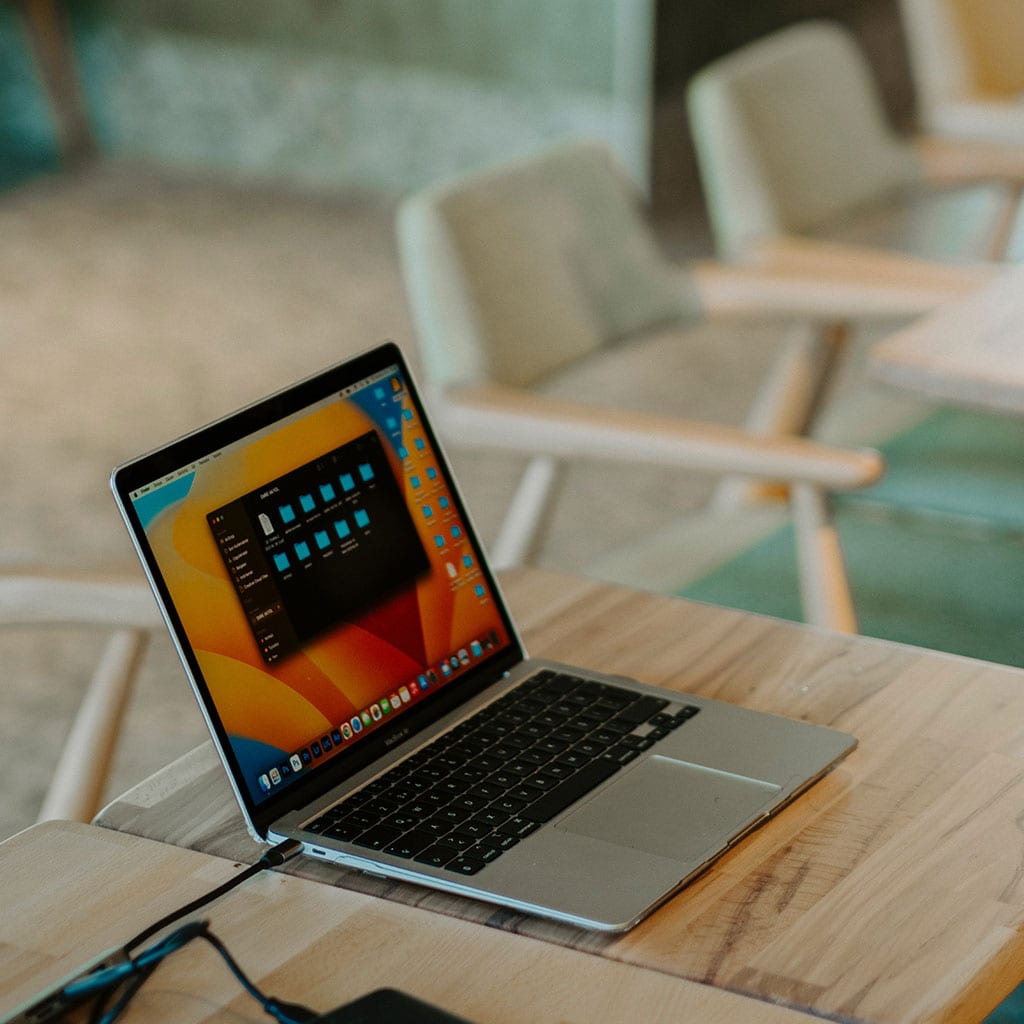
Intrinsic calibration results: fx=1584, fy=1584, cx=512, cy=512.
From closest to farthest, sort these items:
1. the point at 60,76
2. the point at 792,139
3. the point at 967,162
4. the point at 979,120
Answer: the point at 792,139 < the point at 967,162 < the point at 979,120 < the point at 60,76

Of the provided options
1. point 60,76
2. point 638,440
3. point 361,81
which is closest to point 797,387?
point 638,440

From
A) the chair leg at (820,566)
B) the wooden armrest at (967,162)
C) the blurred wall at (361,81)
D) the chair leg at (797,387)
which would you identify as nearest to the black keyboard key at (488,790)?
the chair leg at (820,566)

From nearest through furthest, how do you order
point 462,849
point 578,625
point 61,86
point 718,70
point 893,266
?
point 462,849 < point 578,625 < point 893,266 < point 718,70 < point 61,86

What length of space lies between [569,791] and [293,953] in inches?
7.7

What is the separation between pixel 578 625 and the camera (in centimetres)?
111

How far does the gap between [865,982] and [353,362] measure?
0.48m

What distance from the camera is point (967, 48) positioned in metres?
3.13

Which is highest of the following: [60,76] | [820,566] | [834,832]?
[60,76]

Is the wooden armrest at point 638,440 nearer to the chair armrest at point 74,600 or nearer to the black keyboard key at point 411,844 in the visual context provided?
the chair armrest at point 74,600

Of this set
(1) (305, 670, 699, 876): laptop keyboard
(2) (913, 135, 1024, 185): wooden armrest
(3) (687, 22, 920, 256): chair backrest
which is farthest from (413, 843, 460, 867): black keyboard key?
(2) (913, 135, 1024, 185): wooden armrest

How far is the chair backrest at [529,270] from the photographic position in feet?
5.84

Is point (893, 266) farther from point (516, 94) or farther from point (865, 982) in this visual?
point (516, 94)

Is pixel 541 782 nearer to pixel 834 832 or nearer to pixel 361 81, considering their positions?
pixel 834 832

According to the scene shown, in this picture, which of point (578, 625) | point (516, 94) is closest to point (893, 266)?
point (578, 625)
